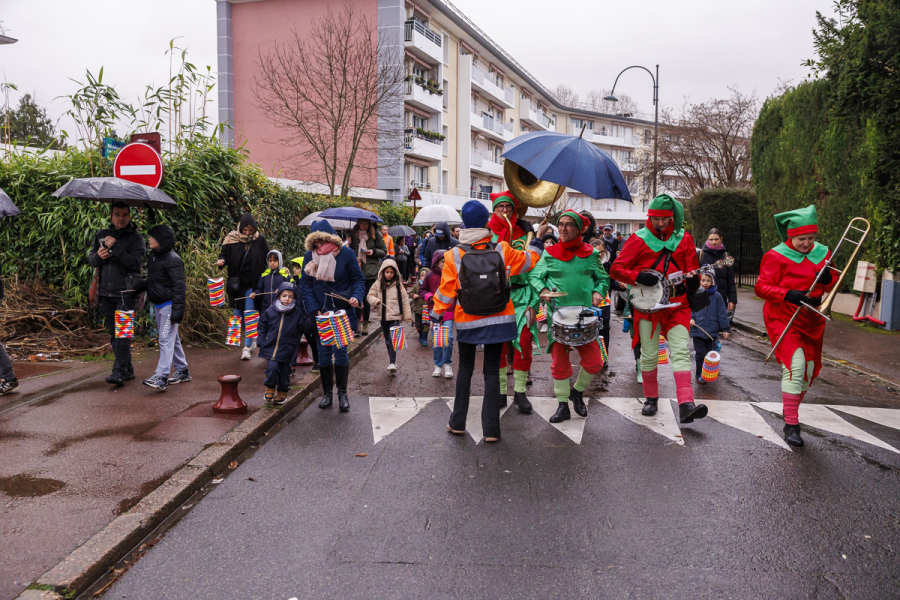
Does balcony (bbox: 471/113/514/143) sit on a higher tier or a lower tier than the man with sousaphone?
higher

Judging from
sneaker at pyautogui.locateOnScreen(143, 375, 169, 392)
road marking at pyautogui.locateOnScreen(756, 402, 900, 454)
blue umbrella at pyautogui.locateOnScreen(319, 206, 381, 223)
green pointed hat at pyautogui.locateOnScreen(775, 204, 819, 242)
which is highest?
blue umbrella at pyautogui.locateOnScreen(319, 206, 381, 223)

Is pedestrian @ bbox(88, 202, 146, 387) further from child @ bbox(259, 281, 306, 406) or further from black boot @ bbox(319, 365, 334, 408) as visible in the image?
black boot @ bbox(319, 365, 334, 408)

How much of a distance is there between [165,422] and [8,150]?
6.94 metres

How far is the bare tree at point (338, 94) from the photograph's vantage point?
68.2ft

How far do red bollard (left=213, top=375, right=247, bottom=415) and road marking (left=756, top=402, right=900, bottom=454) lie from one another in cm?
504

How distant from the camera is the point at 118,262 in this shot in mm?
6988

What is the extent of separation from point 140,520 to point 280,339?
275 centimetres

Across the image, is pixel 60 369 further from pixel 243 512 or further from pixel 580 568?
pixel 580 568

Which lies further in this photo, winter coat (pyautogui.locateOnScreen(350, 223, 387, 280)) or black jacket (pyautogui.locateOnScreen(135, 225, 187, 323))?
winter coat (pyautogui.locateOnScreen(350, 223, 387, 280))

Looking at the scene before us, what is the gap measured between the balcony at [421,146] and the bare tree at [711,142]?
11878 mm

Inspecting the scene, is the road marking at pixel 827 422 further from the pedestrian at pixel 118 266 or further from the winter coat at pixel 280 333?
the pedestrian at pixel 118 266

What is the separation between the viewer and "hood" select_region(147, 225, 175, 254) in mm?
6930

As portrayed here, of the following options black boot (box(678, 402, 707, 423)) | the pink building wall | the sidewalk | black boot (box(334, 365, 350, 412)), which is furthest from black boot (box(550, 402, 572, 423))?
the pink building wall

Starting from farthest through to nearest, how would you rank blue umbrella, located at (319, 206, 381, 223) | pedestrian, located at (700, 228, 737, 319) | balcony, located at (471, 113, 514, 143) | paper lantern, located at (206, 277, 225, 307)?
balcony, located at (471, 113, 514, 143)
blue umbrella, located at (319, 206, 381, 223)
pedestrian, located at (700, 228, 737, 319)
paper lantern, located at (206, 277, 225, 307)
